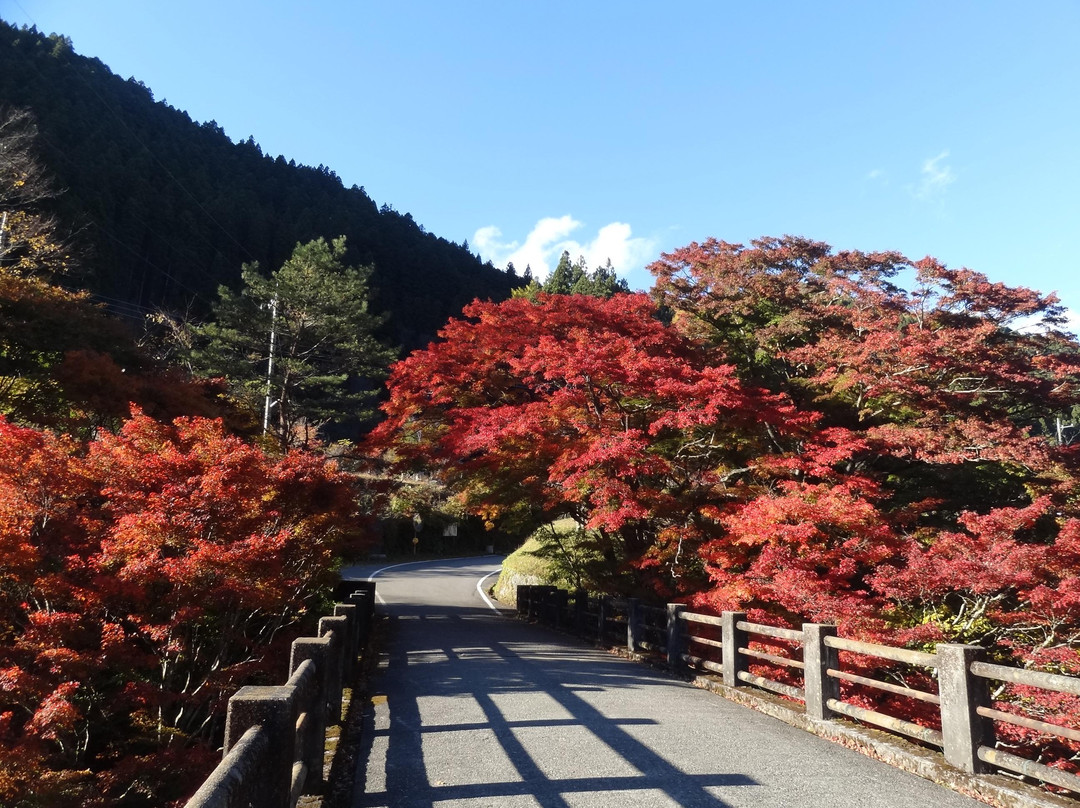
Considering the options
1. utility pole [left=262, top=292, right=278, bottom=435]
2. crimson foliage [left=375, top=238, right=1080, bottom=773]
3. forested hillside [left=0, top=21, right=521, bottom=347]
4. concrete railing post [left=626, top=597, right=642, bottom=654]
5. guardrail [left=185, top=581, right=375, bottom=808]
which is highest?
forested hillside [left=0, top=21, right=521, bottom=347]

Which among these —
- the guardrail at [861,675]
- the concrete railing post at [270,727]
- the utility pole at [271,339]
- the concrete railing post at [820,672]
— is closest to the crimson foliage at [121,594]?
the concrete railing post at [270,727]

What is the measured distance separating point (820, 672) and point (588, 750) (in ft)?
7.96

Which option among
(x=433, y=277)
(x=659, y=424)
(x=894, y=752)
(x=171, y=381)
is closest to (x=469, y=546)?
(x=433, y=277)

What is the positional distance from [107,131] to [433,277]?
27.9m

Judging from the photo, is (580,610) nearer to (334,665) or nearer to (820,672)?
(820,672)

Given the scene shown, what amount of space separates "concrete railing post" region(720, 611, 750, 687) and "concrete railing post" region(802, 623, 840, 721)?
1.47m

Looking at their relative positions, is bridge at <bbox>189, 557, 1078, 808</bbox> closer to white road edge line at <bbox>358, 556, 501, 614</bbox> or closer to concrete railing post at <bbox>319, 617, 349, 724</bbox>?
concrete railing post at <bbox>319, 617, 349, 724</bbox>

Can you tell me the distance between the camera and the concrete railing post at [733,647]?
25.5 feet

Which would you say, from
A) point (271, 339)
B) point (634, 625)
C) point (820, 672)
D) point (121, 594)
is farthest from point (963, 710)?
point (271, 339)

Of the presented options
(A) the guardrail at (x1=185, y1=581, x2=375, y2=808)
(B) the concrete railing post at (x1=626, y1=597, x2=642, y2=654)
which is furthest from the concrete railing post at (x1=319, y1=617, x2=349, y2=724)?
(B) the concrete railing post at (x1=626, y1=597, x2=642, y2=654)

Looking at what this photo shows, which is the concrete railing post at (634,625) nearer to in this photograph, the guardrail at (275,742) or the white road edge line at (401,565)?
the guardrail at (275,742)

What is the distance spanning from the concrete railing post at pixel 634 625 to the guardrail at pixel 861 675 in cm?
2

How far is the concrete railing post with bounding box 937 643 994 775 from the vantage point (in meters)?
4.78

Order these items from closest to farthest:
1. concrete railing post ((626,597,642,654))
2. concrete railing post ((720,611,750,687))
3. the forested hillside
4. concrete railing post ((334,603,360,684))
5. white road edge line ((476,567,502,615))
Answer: concrete railing post ((334,603,360,684)) → concrete railing post ((720,611,750,687)) → concrete railing post ((626,597,642,654)) → white road edge line ((476,567,502,615)) → the forested hillside
